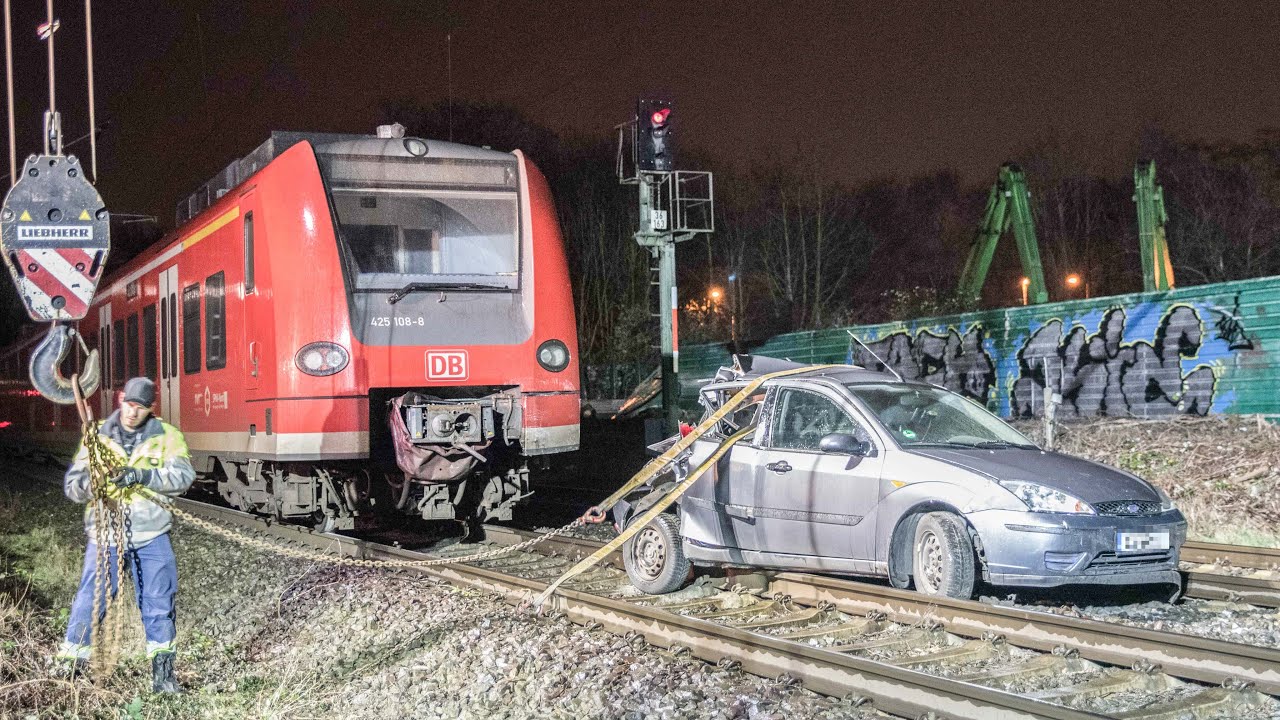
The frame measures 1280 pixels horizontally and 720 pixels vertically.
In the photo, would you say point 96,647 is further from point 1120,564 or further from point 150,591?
point 1120,564

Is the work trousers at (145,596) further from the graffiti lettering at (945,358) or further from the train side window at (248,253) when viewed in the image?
the graffiti lettering at (945,358)

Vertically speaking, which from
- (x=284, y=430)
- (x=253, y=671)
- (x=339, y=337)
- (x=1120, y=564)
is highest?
(x=339, y=337)

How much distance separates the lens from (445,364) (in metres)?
10.5

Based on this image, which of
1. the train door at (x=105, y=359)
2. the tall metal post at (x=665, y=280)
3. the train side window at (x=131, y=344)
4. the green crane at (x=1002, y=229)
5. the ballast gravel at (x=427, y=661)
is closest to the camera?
the ballast gravel at (x=427, y=661)

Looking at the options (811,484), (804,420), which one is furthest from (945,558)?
(804,420)

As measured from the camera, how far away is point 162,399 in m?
14.2

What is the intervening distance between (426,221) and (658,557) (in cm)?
383

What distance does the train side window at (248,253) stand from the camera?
10734 mm

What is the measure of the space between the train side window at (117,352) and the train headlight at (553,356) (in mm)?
A: 7805

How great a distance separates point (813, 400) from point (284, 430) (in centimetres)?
441

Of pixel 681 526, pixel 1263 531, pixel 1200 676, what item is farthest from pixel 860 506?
pixel 1263 531

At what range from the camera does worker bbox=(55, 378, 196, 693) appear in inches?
251

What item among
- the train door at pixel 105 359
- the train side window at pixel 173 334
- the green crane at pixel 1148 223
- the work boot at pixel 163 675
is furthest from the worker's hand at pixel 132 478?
the green crane at pixel 1148 223

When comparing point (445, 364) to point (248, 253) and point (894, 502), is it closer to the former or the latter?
point (248, 253)
